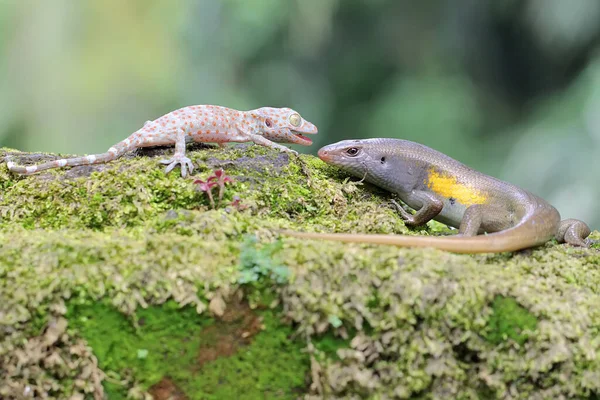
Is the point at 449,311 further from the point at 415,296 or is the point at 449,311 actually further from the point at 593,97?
the point at 593,97

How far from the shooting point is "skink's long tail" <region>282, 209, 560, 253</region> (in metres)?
2.35

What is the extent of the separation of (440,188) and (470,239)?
1240 millimetres

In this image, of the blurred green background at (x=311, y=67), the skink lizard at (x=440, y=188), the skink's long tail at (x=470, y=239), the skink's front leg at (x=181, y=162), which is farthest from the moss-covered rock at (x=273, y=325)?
the blurred green background at (x=311, y=67)

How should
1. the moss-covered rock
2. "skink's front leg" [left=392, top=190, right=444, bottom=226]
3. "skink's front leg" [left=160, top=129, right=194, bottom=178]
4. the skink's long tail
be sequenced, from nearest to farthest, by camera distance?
the moss-covered rock
the skink's long tail
"skink's front leg" [left=160, top=129, right=194, bottom=178]
"skink's front leg" [left=392, top=190, right=444, bottom=226]

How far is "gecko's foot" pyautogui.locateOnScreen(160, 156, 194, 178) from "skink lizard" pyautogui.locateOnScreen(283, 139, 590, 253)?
1013 mm

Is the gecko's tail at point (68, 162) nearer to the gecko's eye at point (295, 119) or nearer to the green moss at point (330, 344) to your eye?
the gecko's eye at point (295, 119)

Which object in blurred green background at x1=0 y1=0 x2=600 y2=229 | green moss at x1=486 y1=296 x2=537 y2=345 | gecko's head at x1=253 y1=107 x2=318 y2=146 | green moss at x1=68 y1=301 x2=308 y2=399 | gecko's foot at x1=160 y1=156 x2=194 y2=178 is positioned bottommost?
green moss at x1=68 y1=301 x2=308 y2=399

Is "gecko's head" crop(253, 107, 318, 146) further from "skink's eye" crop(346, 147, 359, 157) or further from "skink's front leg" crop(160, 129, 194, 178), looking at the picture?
"skink's front leg" crop(160, 129, 194, 178)

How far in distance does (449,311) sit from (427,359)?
0.69 ft

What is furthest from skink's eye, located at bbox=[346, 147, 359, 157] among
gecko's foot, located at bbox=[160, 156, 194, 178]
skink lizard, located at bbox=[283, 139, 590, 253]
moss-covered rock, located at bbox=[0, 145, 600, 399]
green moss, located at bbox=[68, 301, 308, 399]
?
green moss, located at bbox=[68, 301, 308, 399]

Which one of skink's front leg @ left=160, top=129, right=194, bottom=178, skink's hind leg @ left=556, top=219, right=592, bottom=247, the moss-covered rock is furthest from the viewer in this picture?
skink's hind leg @ left=556, top=219, right=592, bottom=247

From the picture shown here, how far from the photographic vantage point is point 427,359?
6.53ft

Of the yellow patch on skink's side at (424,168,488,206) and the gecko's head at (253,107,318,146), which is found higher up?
the gecko's head at (253,107,318,146)

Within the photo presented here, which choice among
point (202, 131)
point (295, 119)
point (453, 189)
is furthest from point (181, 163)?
point (453, 189)
